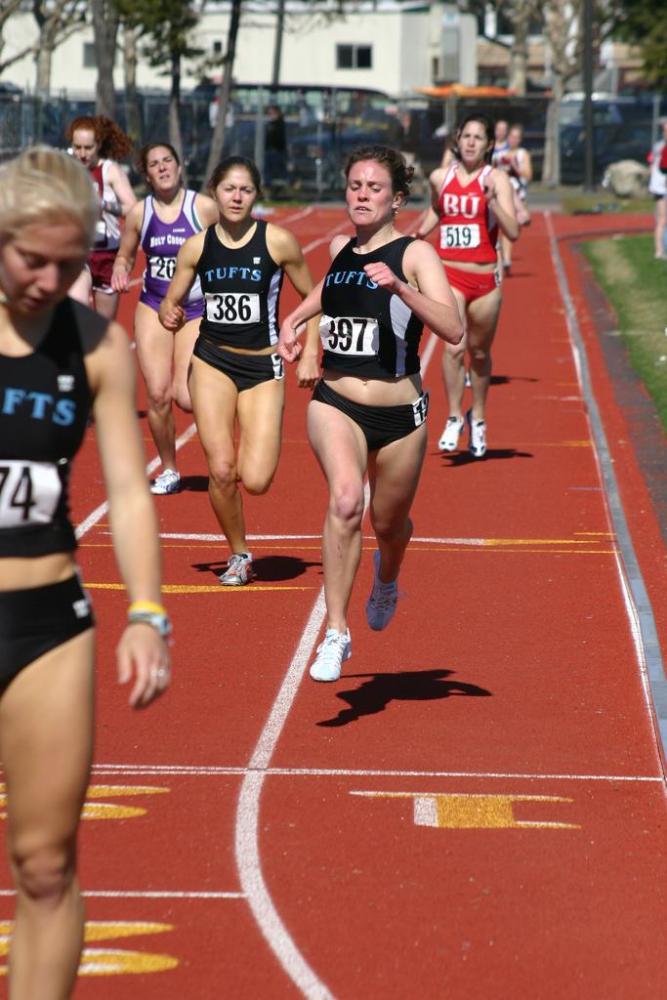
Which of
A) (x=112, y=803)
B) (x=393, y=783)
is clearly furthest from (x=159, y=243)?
(x=112, y=803)

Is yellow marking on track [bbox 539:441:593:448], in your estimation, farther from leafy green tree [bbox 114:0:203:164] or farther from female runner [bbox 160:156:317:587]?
leafy green tree [bbox 114:0:203:164]

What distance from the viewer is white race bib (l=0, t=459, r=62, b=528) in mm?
4098

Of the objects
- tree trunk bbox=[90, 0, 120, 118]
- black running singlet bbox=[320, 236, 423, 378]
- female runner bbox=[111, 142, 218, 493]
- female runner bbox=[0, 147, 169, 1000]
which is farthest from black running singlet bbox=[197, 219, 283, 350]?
tree trunk bbox=[90, 0, 120, 118]

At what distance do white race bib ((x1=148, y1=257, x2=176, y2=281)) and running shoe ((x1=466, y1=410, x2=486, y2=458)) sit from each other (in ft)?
10.5

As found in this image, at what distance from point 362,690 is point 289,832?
1.94m

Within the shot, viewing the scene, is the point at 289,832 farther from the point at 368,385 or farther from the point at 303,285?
the point at 303,285

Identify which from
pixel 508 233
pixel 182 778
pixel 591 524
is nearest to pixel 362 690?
pixel 182 778

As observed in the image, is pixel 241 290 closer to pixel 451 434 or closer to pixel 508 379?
pixel 451 434

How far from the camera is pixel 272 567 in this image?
10.9 metres

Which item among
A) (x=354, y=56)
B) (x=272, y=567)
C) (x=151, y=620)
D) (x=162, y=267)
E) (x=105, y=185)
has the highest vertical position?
(x=354, y=56)

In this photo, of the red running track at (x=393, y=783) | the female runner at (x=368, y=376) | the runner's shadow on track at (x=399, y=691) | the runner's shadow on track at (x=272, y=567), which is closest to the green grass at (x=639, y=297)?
the runner's shadow on track at (x=272, y=567)

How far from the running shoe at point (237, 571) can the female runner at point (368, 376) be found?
7.24 ft

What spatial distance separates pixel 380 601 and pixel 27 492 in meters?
4.49

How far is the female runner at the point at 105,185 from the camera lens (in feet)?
44.6
